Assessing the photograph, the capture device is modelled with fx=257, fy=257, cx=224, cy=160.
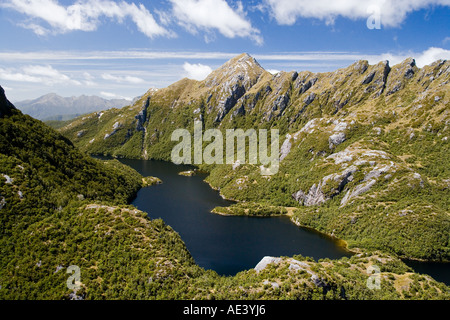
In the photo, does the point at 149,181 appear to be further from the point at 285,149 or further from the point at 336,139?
the point at 336,139

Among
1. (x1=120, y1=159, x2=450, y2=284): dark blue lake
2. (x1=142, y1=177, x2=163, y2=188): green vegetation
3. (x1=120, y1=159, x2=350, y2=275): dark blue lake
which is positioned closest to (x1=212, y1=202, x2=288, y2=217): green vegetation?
(x1=120, y1=159, x2=350, y2=275): dark blue lake

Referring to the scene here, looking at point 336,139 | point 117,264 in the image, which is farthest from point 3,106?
point 336,139

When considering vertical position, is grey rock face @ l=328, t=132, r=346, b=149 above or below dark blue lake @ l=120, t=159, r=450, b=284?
above

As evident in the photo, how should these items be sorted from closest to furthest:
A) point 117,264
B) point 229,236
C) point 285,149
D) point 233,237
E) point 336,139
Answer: point 117,264, point 233,237, point 229,236, point 336,139, point 285,149

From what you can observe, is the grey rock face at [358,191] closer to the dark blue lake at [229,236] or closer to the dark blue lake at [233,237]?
the dark blue lake at [233,237]

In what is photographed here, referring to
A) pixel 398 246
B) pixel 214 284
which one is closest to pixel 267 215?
pixel 398 246

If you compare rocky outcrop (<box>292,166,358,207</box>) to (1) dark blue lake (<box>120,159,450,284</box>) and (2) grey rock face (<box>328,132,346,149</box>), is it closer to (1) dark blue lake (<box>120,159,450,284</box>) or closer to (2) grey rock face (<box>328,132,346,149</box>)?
(1) dark blue lake (<box>120,159,450,284</box>)

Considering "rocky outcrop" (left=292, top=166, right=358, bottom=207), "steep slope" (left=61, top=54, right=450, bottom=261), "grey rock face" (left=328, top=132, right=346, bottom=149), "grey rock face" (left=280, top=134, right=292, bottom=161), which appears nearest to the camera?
"steep slope" (left=61, top=54, right=450, bottom=261)

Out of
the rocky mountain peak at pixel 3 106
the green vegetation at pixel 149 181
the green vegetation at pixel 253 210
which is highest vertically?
the rocky mountain peak at pixel 3 106

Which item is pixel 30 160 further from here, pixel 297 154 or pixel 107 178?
pixel 297 154

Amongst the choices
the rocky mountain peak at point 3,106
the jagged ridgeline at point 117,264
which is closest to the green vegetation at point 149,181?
the rocky mountain peak at point 3,106
